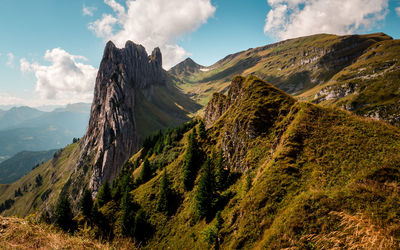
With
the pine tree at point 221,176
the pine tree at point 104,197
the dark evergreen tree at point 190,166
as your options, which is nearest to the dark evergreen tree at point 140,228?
the dark evergreen tree at point 190,166

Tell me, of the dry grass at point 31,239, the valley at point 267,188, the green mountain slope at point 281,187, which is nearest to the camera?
the dry grass at point 31,239

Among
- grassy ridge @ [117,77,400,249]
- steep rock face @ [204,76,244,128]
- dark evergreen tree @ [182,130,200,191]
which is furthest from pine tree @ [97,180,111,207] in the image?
steep rock face @ [204,76,244,128]

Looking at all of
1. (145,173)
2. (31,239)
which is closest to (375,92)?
(145,173)

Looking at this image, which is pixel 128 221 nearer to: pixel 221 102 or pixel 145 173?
pixel 145 173

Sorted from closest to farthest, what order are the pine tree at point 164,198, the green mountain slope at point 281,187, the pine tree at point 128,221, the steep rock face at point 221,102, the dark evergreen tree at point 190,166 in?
the green mountain slope at point 281,187 → the pine tree at point 128,221 → the pine tree at point 164,198 → the dark evergreen tree at point 190,166 → the steep rock face at point 221,102

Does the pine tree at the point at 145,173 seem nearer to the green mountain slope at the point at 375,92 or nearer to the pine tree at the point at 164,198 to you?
the pine tree at the point at 164,198

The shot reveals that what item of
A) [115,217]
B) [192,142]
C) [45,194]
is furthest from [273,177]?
[45,194]

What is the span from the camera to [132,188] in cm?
6038

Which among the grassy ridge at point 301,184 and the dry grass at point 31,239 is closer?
the dry grass at point 31,239

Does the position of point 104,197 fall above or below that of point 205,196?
below

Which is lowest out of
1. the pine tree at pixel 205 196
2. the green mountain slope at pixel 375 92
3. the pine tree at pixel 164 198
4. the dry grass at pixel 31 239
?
the pine tree at pixel 164 198

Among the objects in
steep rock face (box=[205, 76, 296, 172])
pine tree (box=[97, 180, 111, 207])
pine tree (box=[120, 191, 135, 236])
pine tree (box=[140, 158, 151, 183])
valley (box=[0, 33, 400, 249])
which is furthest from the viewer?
pine tree (box=[140, 158, 151, 183])

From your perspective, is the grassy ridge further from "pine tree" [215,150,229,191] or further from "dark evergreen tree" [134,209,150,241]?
"dark evergreen tree" [134,209,150,241]

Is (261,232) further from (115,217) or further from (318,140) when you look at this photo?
(115,217)
